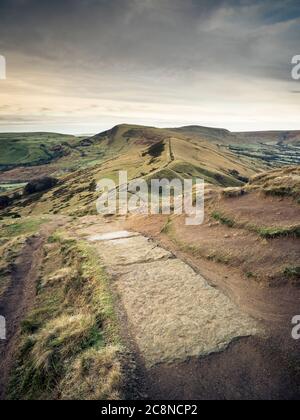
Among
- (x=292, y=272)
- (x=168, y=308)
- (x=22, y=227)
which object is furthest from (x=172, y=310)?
(x=22, y=227)

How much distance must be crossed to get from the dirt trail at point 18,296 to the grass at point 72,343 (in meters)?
0.64

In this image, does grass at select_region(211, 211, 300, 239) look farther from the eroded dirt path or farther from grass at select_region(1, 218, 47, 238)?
grass at select_region(1, 218, 47, 238)

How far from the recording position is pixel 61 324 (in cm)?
1655

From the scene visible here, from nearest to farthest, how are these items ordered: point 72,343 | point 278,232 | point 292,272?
point 72,343 < point 292,272 < point 278,232

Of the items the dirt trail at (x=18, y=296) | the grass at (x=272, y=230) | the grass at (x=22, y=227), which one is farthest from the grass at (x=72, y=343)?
the grass at (x=22, y=227)

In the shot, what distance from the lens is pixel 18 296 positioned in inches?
893

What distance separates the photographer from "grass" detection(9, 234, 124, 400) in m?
12.1

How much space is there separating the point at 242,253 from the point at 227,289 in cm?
357

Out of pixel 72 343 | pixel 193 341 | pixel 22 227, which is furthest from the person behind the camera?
pixel 22 227

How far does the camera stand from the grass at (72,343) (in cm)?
1209

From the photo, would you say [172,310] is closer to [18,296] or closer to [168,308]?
[168,308]

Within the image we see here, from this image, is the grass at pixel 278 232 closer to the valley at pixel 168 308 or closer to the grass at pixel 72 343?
the valley at pixel 168 308

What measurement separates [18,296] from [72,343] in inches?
394

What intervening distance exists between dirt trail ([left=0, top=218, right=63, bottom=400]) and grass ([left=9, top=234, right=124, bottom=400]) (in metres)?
0.64
